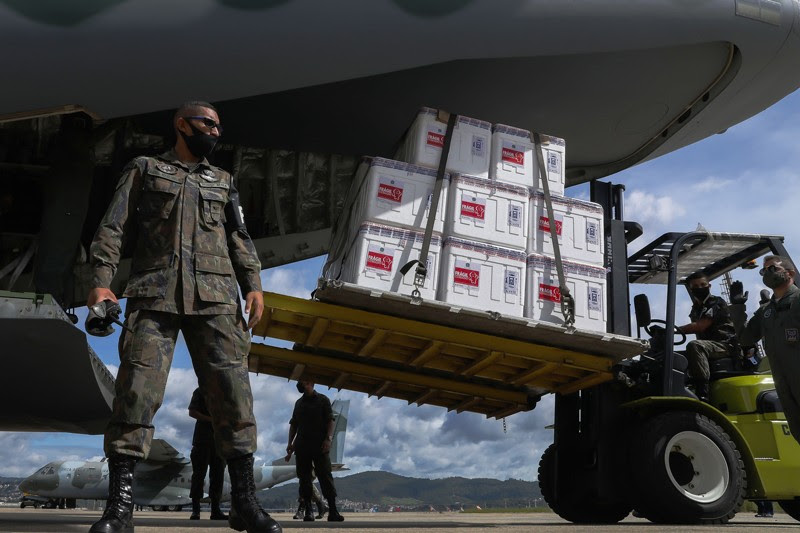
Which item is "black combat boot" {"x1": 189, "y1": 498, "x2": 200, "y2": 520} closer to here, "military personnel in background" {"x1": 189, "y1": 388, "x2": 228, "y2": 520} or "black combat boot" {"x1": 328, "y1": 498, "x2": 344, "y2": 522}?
"military personnel in background" {"x1": 189, "y1": 388, "x2": 228, "y2": 520}

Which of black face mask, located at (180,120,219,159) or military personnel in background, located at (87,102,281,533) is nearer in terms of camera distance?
military personnel in background, located at (87,102,281,533)

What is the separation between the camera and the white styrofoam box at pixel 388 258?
5312 millimetres

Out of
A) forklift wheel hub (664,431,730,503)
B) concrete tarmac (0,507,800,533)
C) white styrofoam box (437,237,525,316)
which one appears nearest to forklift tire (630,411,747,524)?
forklift wheel hub (664,431,730,503)

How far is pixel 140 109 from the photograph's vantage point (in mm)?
6188

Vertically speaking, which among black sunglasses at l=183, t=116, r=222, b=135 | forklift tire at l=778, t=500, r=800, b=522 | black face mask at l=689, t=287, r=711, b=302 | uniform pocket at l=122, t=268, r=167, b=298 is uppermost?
black face mask at l=689, t=287, r=711, b=302

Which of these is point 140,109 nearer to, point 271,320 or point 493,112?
point 271,320

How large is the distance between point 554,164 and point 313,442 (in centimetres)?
420

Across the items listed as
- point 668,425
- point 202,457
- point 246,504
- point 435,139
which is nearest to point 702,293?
point 668,425

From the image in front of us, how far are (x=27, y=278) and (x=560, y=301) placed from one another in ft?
22.2

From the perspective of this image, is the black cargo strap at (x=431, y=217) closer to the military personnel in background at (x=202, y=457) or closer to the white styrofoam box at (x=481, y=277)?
the white styrofoam box at (x=481, y=277)

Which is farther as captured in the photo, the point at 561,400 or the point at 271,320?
the point at 561,400

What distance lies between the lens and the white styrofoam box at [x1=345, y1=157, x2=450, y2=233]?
18.1 ft

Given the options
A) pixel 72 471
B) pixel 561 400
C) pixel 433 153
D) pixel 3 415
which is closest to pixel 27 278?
pixel 3 415

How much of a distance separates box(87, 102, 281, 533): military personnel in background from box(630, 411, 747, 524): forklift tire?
380cm
